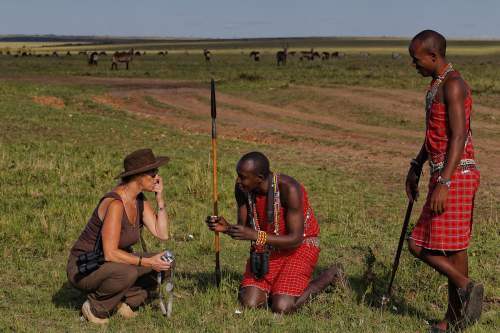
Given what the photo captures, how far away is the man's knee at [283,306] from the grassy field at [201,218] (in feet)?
0.23

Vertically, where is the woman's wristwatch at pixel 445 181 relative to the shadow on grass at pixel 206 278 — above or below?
above

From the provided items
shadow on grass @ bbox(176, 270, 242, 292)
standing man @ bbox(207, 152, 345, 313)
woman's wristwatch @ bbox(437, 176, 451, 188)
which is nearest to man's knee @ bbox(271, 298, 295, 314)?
standing man @ bbox(207, 152, 345, 313)

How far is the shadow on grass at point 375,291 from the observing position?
6039 millimetres

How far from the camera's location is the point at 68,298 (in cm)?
626

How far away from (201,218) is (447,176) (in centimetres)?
473

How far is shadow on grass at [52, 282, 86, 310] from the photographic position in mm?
6062

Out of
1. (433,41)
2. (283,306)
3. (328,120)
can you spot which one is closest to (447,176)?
(433,41)

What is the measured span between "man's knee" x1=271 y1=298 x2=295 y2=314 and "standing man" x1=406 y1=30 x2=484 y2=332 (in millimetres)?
1096

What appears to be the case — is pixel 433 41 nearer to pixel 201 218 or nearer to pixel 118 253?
pixel 118 253

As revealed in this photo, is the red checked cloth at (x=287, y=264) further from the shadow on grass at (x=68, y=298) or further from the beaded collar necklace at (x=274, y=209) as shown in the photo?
the shadow on grass at (x=68, y=298)

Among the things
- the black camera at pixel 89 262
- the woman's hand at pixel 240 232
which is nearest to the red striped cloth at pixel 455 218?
the woman's hand at pixel 240 232

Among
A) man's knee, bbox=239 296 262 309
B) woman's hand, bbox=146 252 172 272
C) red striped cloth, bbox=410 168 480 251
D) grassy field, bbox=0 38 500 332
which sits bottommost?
grassy field, bbox=0 38 500 332

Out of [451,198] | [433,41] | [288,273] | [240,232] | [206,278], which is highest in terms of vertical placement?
[433,41]

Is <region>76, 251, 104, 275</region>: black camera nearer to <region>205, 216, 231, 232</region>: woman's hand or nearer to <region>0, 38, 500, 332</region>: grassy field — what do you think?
<region>0, 38, 500, 332</region>: grassy field
